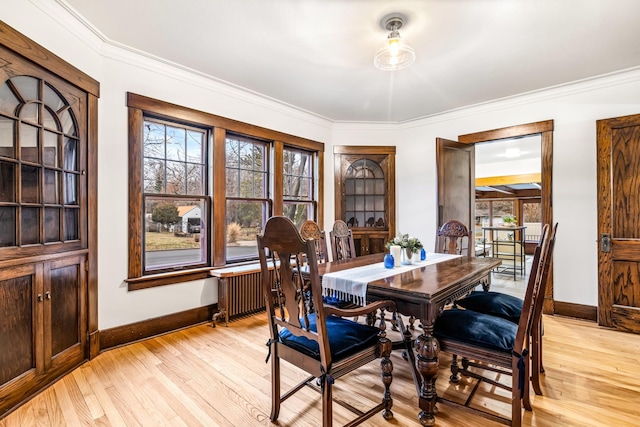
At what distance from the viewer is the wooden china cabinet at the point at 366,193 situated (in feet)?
Answer: 16.6

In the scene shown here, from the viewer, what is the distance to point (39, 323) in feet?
6.91

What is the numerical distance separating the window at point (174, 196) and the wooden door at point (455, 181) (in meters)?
2.87

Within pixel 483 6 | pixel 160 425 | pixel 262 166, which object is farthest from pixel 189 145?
pixel 483 6

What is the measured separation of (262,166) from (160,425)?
10.00ft

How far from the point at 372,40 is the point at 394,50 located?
0.31 m

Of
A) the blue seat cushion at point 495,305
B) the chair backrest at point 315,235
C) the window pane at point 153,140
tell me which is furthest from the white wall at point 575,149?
the window pane at point 153,140

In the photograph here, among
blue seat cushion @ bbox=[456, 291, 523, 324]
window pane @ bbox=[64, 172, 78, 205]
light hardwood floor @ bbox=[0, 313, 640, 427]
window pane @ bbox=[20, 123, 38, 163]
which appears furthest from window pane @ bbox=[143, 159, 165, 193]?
blue seat cushion @ bbox=[456, 291, 523, 324]

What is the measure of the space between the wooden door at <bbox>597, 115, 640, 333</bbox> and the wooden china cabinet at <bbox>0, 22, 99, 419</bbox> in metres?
5.02

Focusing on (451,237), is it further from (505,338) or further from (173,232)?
(173,232)

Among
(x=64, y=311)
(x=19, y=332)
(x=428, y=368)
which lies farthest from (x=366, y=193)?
(x=19, y=332)

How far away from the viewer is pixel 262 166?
4191 mm

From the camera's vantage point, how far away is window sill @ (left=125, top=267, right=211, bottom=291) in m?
2.91

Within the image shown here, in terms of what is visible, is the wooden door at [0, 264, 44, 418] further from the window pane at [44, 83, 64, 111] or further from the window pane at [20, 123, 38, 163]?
the window pane at [44, 83, 64, 111]

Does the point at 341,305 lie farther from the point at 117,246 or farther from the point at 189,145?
the point at 189,145
